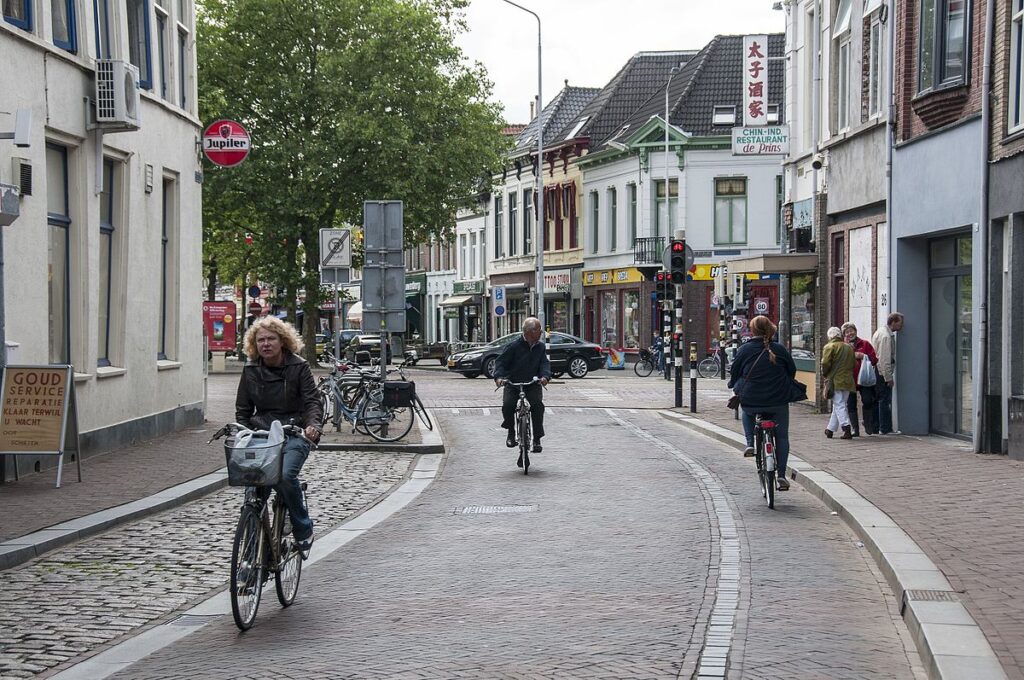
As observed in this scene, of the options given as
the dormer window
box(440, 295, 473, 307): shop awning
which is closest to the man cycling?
the dormer window

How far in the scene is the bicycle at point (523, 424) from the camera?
16266 mm

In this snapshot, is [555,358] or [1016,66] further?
[555,358]

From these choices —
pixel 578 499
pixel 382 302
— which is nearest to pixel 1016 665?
pixel 578 499

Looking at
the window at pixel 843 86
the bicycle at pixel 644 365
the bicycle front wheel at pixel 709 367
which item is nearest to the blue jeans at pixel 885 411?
the window at pixel 843 86

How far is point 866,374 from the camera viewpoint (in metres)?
20.1

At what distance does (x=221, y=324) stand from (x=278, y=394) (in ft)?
125

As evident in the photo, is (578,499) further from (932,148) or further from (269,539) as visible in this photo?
(932,148)

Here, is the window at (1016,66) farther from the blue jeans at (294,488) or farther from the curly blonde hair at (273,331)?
the blue jeans at (294,488)

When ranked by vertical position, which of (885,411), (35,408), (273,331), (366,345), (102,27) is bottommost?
(885,411)

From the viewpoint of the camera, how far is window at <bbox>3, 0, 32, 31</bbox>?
586 inches

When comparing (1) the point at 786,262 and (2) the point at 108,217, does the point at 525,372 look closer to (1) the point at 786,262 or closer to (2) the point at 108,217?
(2) the point at 108,217

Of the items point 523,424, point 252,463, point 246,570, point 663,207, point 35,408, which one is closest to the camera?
point 246,570

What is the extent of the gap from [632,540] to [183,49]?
14.0 metres

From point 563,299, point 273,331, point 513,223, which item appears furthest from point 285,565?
point 513,223
